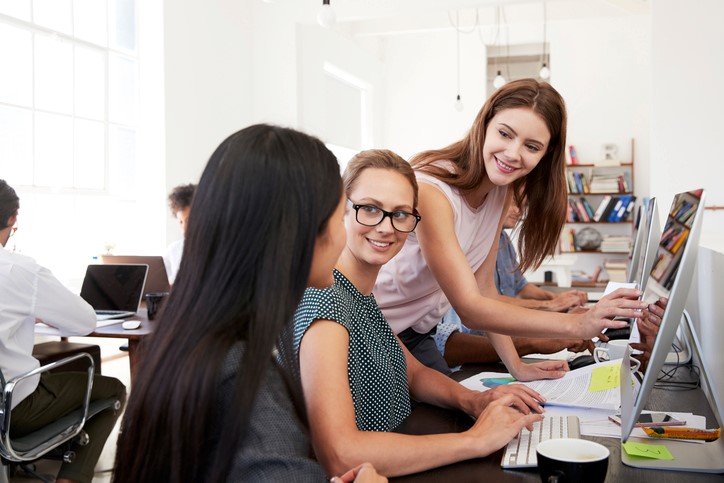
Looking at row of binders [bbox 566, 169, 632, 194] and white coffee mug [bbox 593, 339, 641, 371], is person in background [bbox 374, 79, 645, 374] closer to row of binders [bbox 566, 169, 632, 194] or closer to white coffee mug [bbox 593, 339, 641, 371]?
white coffee mug [bbox 593, 339, 641, 371]

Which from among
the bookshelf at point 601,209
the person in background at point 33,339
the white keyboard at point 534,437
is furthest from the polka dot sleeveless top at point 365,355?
the bookshelf at point 601,209

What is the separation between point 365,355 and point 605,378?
0.61 m

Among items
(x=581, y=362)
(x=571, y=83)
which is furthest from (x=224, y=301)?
(x=571, y=83)

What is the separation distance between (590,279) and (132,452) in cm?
834

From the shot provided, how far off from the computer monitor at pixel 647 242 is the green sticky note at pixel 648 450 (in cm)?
47

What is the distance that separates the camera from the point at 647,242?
1.80m

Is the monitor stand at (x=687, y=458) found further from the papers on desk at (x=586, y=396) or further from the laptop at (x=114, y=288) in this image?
the laptop at (x=114, y=288)

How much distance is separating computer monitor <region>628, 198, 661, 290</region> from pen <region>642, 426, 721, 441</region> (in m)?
0.41

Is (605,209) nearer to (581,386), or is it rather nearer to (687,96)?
(687,96)

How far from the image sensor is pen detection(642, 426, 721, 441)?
1161 millimetres

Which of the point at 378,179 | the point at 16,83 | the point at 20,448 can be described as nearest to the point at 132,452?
the point at 378,179

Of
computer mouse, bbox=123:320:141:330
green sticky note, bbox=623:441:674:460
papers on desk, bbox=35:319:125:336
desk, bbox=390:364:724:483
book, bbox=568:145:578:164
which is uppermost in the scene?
book, bbox=568:145:578:164

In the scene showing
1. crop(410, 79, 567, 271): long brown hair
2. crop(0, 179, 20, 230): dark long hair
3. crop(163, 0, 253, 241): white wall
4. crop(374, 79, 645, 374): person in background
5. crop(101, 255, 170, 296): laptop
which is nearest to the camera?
crop(374, 79, 645, 374): person in background

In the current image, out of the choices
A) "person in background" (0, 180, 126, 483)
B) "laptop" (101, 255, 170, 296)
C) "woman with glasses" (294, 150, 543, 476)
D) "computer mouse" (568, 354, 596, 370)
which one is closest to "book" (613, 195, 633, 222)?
"laptop" (101, 255, 170, 296)
